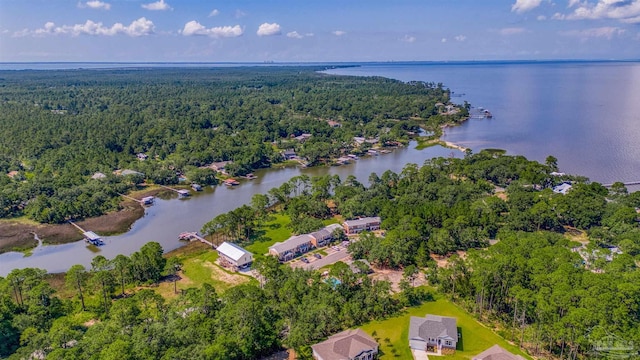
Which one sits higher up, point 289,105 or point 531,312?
point 289,105

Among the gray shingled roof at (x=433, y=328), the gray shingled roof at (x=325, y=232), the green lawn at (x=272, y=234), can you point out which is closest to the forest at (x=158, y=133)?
the green lawn at (x=272, y=234)

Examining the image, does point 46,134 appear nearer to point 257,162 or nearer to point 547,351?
point 257,162

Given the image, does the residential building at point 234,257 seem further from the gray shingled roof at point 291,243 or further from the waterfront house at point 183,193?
the waterfront house at point 183,193

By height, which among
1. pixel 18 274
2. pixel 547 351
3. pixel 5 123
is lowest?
pixel 547 351

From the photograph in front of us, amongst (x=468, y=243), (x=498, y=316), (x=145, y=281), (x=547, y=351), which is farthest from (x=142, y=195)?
(x=547, y=351)

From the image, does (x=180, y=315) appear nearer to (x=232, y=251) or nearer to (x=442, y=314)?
(x=232, y=251)
